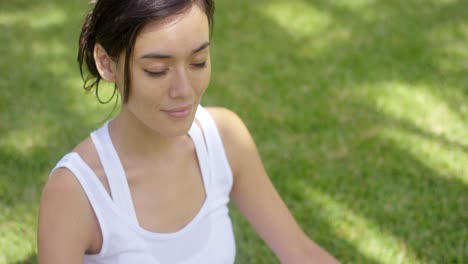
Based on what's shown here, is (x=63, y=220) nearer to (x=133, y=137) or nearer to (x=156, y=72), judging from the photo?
(x=133, y=137)

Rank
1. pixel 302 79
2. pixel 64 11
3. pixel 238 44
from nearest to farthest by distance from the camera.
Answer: pixel 302 79, pixel 238 44, pixel 64 11

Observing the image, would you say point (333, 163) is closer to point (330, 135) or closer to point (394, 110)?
point (330, 135)

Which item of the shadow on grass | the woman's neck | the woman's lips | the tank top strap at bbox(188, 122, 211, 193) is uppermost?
the woman's lips

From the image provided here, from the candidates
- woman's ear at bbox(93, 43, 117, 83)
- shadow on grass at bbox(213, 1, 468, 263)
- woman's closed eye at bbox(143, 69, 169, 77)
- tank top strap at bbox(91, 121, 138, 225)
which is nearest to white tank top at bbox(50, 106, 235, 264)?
tank top strap at bbox(91, 121, 138, 225)

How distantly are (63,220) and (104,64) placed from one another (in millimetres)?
409

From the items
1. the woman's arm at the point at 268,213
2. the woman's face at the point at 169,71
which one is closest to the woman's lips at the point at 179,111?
the woman's face at the point at 169,71

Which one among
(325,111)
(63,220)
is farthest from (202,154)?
(325,111)

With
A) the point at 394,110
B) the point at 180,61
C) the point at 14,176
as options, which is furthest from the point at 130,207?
the point at 394,110

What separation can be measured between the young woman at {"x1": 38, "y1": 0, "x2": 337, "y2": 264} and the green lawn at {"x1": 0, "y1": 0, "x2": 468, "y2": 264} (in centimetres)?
76

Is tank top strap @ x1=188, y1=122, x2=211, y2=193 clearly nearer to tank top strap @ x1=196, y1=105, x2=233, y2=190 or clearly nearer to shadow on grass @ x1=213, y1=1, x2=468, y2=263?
tank top strap @ x1=196, y1=105, x2=233, y2=190

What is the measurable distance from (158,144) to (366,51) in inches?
101

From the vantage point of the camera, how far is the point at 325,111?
12.4 feet

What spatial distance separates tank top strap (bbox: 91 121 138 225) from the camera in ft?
6.27

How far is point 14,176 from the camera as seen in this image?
3.25 metres
